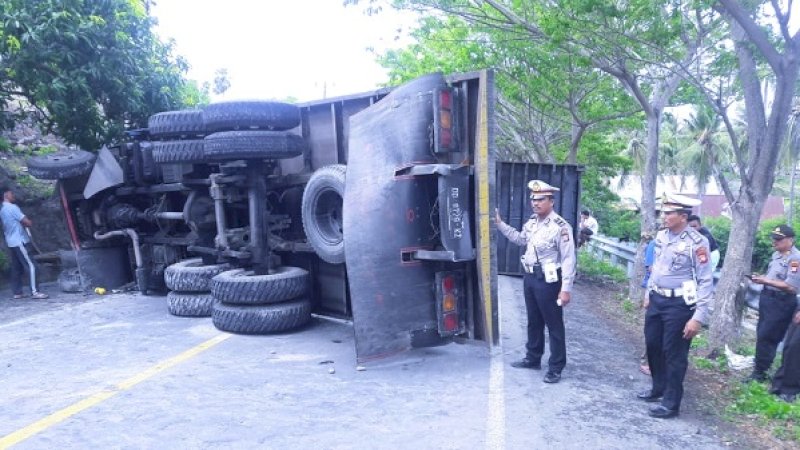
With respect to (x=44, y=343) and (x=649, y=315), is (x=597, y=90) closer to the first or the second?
(x=649, y=315)

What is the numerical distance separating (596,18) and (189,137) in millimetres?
5317

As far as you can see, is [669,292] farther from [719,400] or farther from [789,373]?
[789,373]

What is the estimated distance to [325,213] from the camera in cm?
547

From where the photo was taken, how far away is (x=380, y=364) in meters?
4.54

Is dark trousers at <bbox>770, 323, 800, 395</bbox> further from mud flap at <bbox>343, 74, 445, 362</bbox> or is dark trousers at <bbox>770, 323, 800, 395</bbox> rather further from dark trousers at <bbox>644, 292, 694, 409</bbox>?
mud flap at <bbox>343, 74, 445, 362</bbox>

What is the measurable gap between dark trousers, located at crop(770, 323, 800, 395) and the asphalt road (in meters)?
0.72

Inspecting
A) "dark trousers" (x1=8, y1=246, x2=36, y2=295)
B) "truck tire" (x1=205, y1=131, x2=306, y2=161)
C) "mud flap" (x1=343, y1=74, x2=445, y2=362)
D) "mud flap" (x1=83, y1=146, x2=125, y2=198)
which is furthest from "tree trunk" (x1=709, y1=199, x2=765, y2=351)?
"dark trousers" (x1=8, y1=246, x2=36, y2=295)

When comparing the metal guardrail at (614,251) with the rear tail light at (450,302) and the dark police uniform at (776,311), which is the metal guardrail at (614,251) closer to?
the dark police uniform at (776,311)

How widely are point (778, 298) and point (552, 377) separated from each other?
2.54 meters

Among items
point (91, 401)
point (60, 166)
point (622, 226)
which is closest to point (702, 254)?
point (91, 401)

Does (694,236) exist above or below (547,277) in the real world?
above

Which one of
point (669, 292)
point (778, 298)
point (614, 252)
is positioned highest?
point (669, 292)

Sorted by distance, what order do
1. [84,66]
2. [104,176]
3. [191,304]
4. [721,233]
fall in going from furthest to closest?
[721,233], [84,66], [104,176], [191,304]

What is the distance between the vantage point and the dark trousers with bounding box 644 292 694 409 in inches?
152
